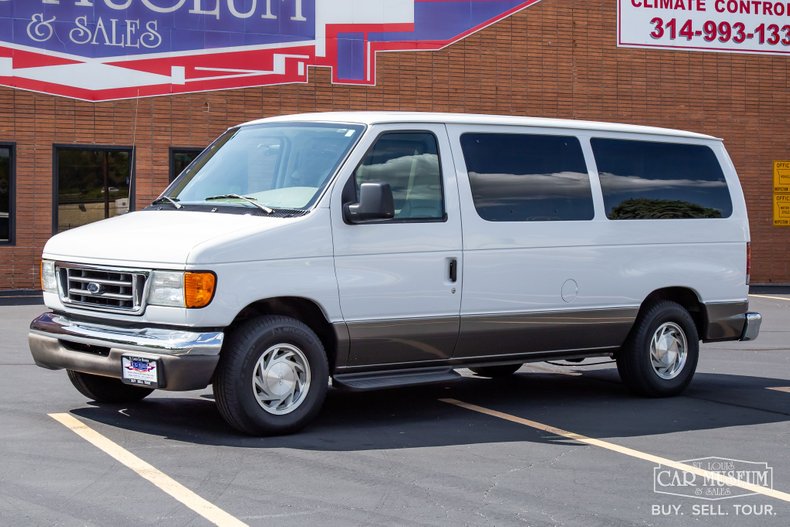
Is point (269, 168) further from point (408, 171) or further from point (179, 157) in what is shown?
point (179, 157)

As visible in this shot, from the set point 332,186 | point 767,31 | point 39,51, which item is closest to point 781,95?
point 767,31

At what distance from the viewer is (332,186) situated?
8.17 metres

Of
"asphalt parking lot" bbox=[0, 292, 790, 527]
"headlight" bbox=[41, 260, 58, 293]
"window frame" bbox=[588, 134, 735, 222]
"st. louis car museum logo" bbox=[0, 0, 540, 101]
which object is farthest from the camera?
"st. louis car museum logo" bbox=[0, 0, 540, 101]

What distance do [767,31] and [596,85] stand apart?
412cm

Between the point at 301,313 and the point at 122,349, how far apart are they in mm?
1233

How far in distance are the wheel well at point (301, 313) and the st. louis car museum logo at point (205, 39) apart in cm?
1334

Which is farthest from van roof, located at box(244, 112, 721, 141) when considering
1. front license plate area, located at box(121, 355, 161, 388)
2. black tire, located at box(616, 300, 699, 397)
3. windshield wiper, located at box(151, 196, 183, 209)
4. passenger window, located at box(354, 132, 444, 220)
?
front license plate area, located at box(121, 355, 161, 388)

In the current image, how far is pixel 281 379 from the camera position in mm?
7895

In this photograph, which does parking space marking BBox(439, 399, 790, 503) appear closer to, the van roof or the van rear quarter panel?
the van rear quarter panel

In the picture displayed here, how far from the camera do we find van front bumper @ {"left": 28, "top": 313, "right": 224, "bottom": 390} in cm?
749

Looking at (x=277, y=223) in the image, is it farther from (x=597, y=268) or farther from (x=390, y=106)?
(x=390, y=106)

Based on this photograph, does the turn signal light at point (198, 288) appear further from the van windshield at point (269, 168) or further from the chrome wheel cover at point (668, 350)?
the chrome wheel cover at point (668, 350)

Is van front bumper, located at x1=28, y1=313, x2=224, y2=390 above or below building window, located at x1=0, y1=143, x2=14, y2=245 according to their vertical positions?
below

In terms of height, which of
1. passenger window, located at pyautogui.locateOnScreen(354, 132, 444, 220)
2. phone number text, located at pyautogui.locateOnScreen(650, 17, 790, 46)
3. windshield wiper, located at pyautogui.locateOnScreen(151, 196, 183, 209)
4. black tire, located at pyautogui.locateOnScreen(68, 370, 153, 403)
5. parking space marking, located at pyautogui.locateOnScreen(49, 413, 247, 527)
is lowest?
parking space marking, located at pyautogui.locateOnScreen(49, 413, 247, 527)
